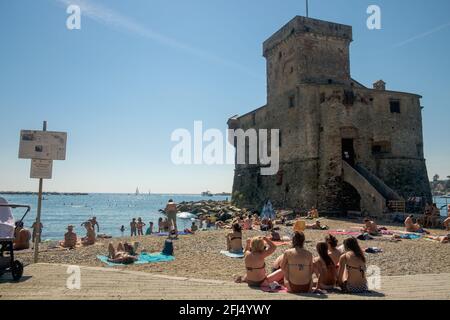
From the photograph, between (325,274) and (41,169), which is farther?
(41,169)

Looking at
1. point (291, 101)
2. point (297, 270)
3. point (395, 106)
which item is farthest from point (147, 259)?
point (395, 106)

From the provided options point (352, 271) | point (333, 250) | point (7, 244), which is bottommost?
point (352, 271)

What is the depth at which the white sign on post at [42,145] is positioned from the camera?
8101 millimetres

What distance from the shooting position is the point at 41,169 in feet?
27.1

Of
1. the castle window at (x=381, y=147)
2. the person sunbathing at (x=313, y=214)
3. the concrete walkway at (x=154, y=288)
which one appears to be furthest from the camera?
the castle window at (x=381, y=147)

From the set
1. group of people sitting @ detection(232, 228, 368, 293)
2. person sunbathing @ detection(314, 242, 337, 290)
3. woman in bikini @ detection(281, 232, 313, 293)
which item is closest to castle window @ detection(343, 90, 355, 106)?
group of people sitting @ detection(232, 228, 368, 293)

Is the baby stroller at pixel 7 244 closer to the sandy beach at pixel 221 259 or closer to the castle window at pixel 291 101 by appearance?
the sandy beach at pixel 221 259

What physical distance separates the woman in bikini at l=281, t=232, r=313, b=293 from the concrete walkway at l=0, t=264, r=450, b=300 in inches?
13.6

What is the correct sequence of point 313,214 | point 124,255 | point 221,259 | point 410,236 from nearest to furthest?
1. point 124,255
2. point 221,259
3. point 410,236
4. point 313,214

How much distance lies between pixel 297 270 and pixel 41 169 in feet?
22.1

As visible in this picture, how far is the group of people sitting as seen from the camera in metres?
5.36

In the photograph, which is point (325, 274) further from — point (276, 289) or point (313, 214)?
point (313, 214)

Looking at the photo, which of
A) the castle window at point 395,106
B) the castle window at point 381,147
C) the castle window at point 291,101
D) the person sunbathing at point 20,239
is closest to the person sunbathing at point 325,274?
the person sunbathing at point 20,239
